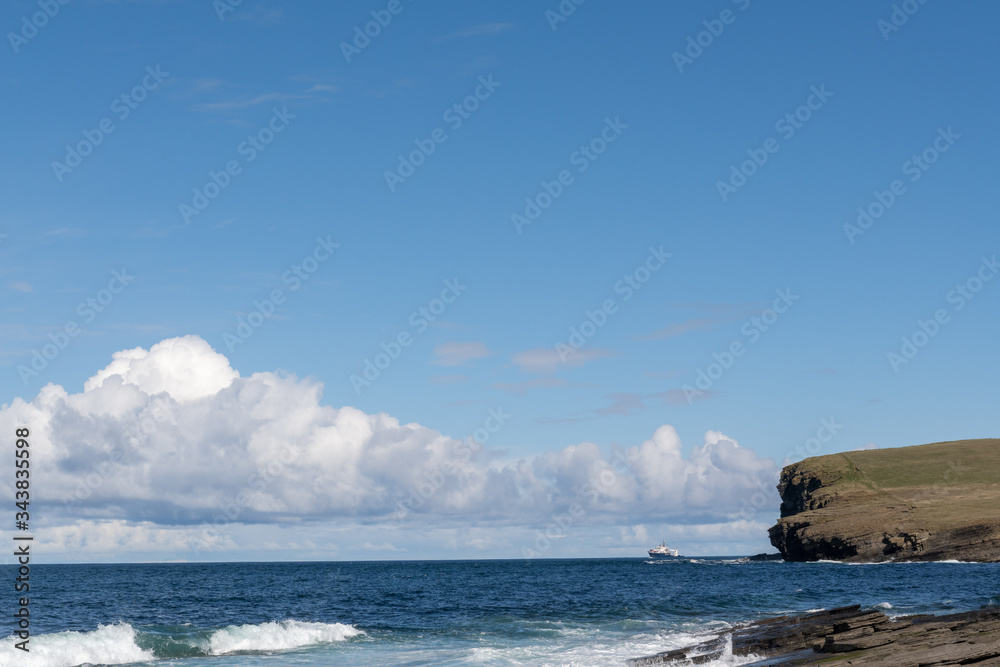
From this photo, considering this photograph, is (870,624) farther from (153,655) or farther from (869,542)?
(869,542)

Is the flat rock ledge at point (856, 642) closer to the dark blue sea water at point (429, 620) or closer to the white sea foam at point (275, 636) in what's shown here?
the dark blue sea water at point (429, 620)

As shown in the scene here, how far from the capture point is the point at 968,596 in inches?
2525

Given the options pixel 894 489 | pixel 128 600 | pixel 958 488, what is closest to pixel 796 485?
pixel 894 489

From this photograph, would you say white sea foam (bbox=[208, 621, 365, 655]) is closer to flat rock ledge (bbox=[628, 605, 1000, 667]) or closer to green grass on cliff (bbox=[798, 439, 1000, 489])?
flat rock ledge (bbox=[628, 605, 1000, 667])

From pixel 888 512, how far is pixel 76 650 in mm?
157390

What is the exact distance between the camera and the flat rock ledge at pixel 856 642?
2572cm

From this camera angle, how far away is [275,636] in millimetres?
48500

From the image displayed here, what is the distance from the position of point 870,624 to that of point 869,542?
132 m

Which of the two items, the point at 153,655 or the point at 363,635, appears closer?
the point at 153,655

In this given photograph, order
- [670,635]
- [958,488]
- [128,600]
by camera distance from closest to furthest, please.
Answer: [670,635]
[128,600]
[958,488]

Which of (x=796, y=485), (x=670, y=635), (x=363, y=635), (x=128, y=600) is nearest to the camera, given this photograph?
(x=670, y=635)

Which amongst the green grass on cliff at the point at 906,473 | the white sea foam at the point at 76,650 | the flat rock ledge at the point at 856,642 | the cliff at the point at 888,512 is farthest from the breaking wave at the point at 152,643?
the green grass on cliff at the point at 906,473

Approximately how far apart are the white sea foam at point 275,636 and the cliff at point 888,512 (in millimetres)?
128800

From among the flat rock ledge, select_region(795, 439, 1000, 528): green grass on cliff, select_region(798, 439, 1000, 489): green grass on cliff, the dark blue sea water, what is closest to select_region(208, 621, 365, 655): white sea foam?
the dark blue sea water
